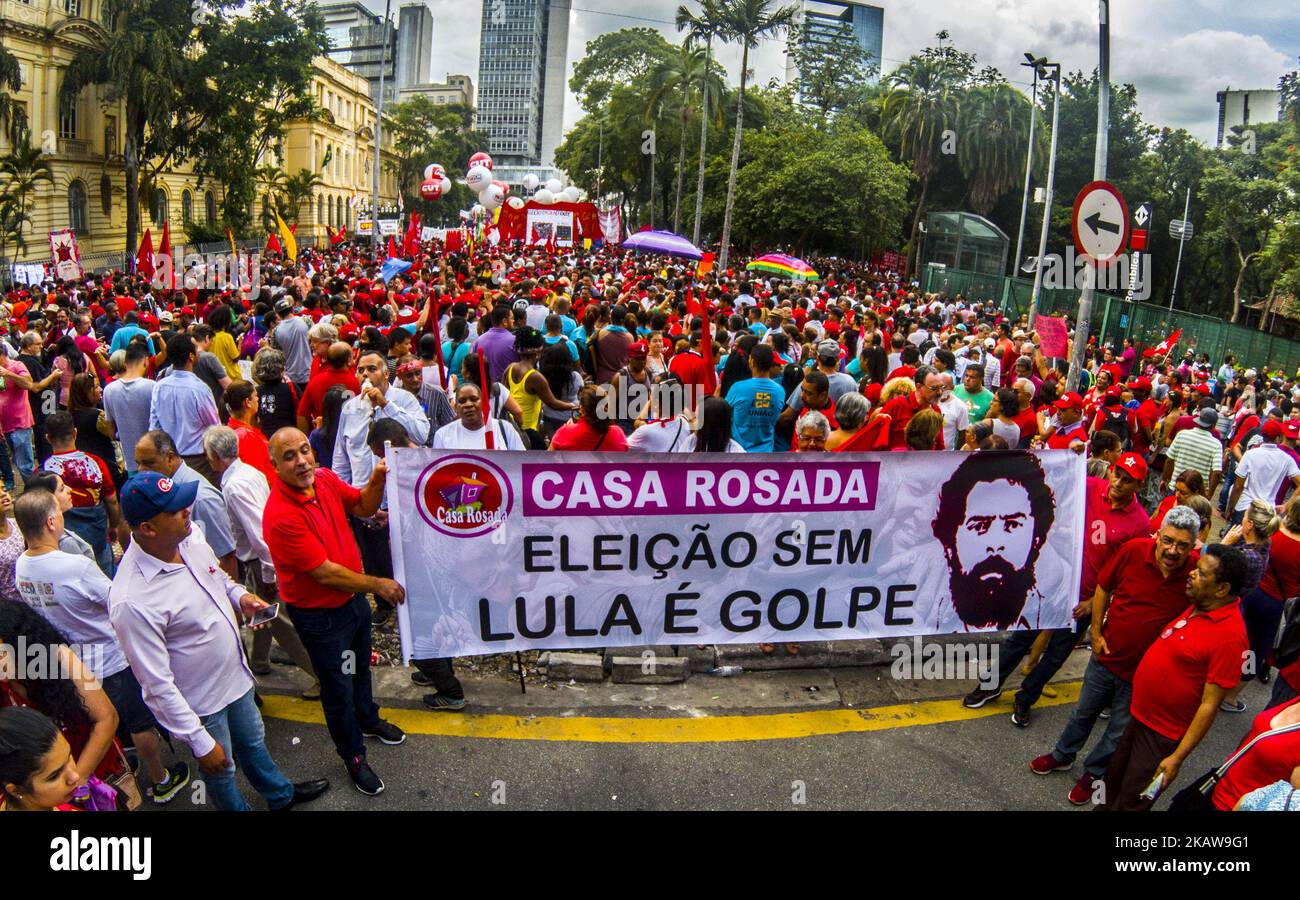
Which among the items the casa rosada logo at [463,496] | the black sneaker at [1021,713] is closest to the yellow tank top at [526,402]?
the casa rosada logo at [463,496]

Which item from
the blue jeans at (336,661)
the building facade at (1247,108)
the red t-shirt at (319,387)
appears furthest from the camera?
the building facade at (1247,108)

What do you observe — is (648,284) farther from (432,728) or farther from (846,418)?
(432,728)

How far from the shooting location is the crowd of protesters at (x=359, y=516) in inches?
127

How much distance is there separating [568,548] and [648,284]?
13808 mm

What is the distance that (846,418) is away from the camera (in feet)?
19.7

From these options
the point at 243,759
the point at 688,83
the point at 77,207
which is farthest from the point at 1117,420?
the point at 77,207

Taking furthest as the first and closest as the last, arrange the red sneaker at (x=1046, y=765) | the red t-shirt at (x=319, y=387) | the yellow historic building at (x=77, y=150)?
the yellow historic building at (x=77, y=150) < the red t-shirt at (x=319, y=387) < the red sneaker at (x=1046, y=765)

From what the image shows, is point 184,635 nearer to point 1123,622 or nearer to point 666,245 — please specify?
point 1123,622

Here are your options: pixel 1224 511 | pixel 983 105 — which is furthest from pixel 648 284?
pixel 983 105

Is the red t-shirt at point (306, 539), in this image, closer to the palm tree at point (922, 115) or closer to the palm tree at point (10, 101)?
the palm tree at point (10, 101)

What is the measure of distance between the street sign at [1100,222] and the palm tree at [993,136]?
41.4m

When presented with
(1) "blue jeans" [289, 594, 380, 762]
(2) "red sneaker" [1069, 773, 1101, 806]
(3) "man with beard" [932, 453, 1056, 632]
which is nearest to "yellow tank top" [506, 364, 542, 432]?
(1) "blue jeans" [289, 594, 380, 762]

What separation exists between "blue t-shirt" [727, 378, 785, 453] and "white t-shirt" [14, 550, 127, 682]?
4.34 m
